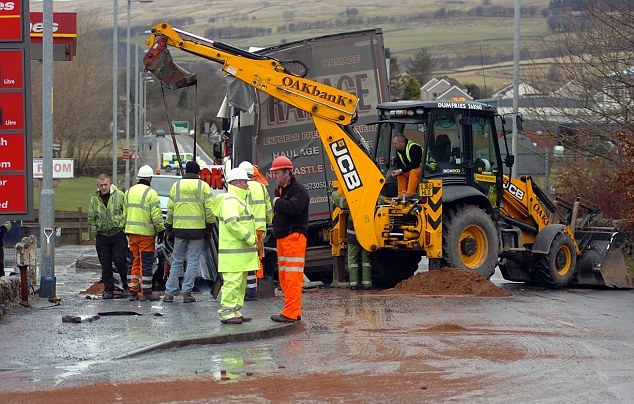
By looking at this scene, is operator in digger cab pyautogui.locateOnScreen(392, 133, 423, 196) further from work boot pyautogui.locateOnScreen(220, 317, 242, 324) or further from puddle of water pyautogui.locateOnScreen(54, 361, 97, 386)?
puddle of water pyautogui.locateOnScreen(54, 361, 97, 386)

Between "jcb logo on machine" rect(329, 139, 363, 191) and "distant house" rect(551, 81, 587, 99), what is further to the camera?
"distant house" rect(551, 81, 587, 99)

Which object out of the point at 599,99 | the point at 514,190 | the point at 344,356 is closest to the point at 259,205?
the point at 344,356

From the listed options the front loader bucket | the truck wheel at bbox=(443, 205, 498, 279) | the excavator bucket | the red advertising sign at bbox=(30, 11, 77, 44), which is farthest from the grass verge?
the truck wheel at bbox=(443, 205, 498, 279)

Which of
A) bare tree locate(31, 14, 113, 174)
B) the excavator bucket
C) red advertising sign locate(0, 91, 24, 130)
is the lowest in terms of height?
red advertising sign locate(0, 91, 24, 130)

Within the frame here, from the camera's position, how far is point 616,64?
25719 millimetres

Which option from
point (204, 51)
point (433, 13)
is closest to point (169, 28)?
point (204, 51)

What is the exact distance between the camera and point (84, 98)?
67500 millimetres

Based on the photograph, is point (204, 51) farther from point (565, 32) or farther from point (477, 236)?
point (565, 32)

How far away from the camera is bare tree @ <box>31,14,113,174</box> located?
64875 millimetres

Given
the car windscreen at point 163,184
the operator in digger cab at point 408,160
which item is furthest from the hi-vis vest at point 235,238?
the car windscreen at point 163,184

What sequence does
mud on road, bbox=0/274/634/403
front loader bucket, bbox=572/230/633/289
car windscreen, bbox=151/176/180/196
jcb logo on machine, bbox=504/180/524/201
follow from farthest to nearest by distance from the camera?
car windscreen, bbox=151/176/180/196 < front loader bucket, bbox=572/230/633/289 < jcb logo on machine, bbox=504/180/524/201 < mud on road, bbox=0/274/634/403

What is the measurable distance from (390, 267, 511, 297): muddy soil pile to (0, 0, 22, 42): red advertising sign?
6575mm

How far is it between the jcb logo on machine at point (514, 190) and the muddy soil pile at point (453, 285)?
258 cm

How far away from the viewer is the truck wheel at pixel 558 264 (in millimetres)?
19141
